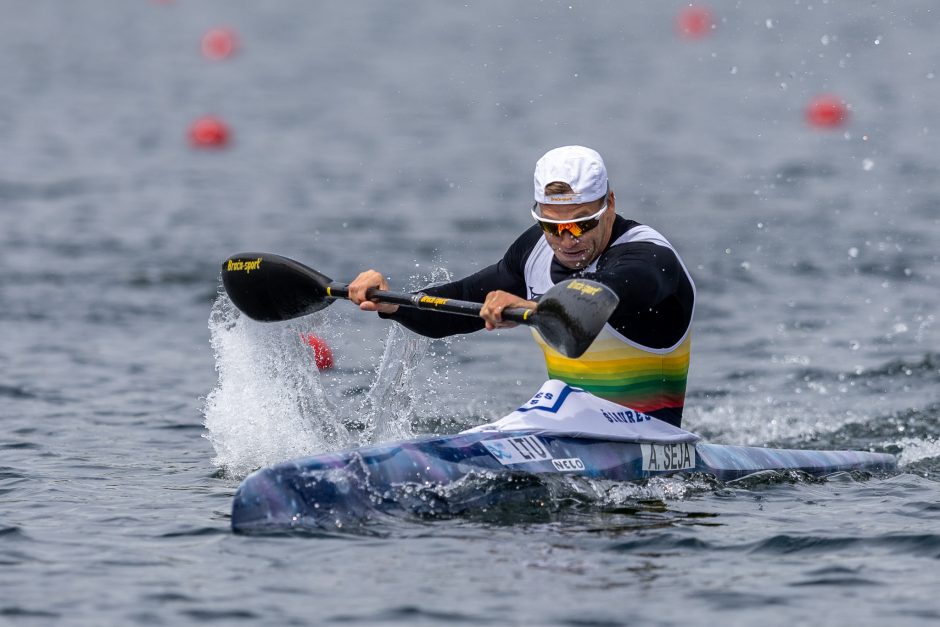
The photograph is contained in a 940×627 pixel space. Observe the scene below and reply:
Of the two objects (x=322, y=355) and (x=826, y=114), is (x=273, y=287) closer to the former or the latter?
(x=322, y=355)

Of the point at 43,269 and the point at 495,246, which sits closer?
the point at 43,269

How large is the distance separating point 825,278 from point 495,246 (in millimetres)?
3862

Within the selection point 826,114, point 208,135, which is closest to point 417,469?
point 208,135

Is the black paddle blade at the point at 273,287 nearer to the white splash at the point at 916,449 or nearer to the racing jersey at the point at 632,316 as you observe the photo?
the racing jersey at the point at 632,316

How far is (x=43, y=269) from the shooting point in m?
15.7

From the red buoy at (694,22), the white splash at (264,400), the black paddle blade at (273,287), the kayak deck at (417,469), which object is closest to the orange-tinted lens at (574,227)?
the kayak deck at (417,469)

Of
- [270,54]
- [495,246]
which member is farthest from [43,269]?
[270,54]

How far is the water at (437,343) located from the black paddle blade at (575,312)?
34.6 inches

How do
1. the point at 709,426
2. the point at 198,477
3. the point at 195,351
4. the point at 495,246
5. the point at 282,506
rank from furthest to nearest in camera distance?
1. the point at 495,246
2. the point at 195,351
3. the point at 709,426
4. the point at 198,477
5. the point at 282,506

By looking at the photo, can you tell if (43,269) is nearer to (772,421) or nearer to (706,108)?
(772,421)

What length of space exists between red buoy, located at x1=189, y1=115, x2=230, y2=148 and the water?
0.32 meters

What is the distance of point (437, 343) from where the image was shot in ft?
41.6

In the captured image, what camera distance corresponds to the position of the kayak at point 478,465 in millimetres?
6762

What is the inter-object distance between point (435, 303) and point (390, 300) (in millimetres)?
315
